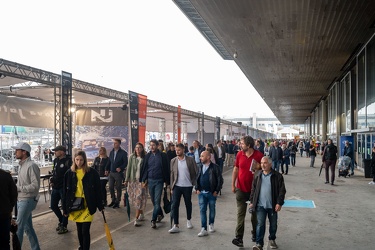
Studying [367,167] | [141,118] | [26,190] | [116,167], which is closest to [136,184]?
[116,167]

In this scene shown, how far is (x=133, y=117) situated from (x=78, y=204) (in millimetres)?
8645

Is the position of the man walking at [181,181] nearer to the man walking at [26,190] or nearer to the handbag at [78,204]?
the handbag at [78,204]

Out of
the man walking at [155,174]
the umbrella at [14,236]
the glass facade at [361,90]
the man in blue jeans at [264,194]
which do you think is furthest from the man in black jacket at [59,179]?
the glass facade at [361,90]

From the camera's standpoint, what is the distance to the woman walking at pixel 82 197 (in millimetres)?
4875

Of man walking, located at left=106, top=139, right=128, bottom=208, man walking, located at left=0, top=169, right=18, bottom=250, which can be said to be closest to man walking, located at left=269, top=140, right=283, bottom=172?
man walking, located at left=106, top=139, right=128, bottom=208

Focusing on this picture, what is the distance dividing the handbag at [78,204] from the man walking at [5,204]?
864 millimetres

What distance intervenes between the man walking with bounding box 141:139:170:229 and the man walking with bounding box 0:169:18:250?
3277 millimetres

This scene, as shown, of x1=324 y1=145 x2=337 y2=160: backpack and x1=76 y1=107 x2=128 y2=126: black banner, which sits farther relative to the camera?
x1=76 y1=107 x2=128 y2=126: black banner

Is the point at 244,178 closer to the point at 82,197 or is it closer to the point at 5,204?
the point at 82,197

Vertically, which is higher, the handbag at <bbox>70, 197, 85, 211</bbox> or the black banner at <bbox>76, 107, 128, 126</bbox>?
the black banner at <bbox>76, 107, 128, 126</bbox>

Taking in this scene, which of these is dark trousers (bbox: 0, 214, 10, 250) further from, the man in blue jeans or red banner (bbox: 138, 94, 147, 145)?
red banner (bbox: 138, 94, 147, 145)

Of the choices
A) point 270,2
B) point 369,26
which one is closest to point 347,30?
point 369,26

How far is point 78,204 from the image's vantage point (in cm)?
486

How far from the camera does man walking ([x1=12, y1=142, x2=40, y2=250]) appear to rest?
5070 mm
